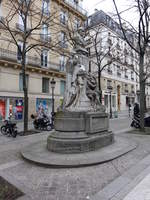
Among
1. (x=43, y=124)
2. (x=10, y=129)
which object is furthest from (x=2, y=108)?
(x=10, y=129)

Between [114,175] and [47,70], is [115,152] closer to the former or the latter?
[114,175]

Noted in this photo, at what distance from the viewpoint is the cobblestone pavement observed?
11.5 feet

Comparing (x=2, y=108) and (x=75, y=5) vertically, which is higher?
(x=75, y=5)

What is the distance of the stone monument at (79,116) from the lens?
5.93 m

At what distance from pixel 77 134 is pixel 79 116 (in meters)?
0.66

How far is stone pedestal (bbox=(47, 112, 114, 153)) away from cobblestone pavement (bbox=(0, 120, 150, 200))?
41.8 inches

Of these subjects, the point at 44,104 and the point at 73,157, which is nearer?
the point at 73,157

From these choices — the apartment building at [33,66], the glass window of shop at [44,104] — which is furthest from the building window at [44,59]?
the glass window of shop at [44,104]

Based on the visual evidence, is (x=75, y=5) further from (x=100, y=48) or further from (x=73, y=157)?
(x=73, y=157)

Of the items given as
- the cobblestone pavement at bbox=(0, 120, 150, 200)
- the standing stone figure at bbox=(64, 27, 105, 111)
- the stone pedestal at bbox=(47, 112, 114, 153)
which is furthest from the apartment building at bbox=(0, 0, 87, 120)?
the cobblestone pavement at bbox=(0, 120, 150, 200)

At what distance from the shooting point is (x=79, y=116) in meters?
6.30

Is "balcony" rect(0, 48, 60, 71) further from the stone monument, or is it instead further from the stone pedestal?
the stone pedestal

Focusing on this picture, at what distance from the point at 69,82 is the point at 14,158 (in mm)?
3575

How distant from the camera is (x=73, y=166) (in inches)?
189
